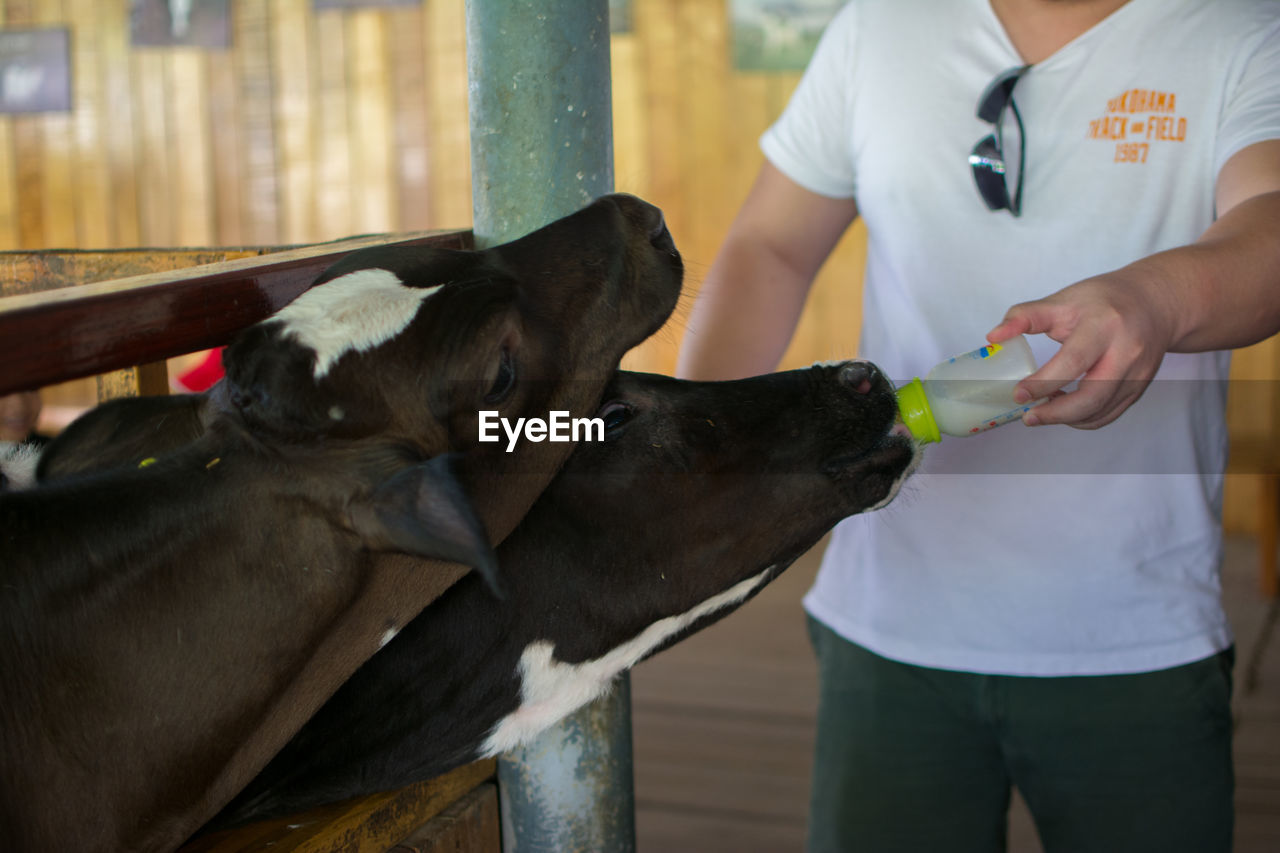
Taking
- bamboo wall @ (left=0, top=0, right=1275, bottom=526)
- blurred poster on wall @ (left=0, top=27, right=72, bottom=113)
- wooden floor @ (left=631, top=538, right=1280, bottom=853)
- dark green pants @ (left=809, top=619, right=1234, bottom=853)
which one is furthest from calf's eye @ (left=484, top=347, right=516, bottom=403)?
blurred poster on wall @ (left=0, top=27, right=72, bottom=113)

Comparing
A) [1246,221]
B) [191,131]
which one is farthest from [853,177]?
[191,131]

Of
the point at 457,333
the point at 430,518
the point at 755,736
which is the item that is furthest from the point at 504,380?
the point at 755,736

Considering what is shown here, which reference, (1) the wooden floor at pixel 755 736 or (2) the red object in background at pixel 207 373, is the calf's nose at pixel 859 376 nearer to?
(2) the red object in background at pixel 207 373

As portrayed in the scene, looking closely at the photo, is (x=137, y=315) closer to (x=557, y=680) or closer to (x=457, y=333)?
(x=457, y=333)

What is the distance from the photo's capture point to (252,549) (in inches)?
33.7

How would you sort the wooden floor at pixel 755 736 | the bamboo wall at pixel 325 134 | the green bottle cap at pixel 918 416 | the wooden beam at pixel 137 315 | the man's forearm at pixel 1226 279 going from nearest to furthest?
the wooden beam at pixel 137 315 < the man's forearm at pixel 1226 279 < the green bottle cap at pixel 918 416 < the wooden floor at pixel 755 736 < the bamboo wall at pixel 325 134

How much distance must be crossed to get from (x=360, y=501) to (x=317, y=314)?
15 cm

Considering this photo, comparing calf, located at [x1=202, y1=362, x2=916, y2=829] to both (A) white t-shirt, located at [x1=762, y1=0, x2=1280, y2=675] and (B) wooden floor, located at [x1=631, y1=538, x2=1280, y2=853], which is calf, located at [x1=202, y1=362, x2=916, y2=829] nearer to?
(A) white t-shirt, located at [x1=762, y1=0, x2=1280, y2=675]

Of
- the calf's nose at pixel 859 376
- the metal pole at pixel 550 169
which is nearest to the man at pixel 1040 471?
the calf's nose at pixel 859 376

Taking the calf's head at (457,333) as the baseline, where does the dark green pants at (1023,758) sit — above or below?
below

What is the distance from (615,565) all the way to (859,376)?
0.32 meters

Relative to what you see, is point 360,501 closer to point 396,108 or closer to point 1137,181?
point 1137,181

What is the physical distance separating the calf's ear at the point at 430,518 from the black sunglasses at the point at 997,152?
805mm

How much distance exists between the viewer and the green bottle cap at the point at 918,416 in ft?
3.88
